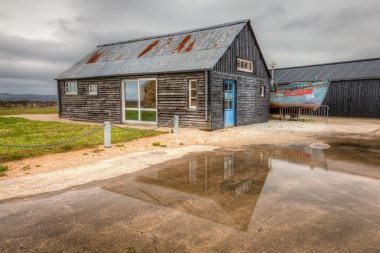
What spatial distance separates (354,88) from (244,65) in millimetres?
14098

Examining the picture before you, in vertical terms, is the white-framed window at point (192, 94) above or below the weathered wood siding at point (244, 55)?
below

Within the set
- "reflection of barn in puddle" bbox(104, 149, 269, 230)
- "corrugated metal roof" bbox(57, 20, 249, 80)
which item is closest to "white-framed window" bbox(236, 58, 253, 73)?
"corrugated metal roof" bbox(57, 20, 249, 80)

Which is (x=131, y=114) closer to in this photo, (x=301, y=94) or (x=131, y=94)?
(x=131, y=94)

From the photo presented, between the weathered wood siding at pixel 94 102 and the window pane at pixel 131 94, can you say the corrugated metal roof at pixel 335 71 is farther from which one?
the weathered wood siding at pixel 94 102

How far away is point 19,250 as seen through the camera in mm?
3248

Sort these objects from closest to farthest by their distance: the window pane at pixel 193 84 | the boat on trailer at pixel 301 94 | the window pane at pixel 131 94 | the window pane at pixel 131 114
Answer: the window pane at pixel 193 84 < the window pane at pixel 131 94 < the window pane at pixel 131 114 < the boat on trailer at pixel 301 94

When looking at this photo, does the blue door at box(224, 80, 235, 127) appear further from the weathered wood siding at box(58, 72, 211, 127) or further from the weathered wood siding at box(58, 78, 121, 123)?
the weathered wood siding at box(58, 78, 121, 123)

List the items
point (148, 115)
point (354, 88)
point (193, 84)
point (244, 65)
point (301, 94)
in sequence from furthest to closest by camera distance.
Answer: point (354, 88) < point (301, 94) < point (244, 65) < point (148, 115) < point (193, 84)

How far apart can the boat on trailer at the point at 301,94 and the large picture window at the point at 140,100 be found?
10.9 metres

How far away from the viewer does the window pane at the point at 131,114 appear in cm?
1838

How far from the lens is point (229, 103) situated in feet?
55.5

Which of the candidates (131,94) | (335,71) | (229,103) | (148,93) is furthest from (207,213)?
(335,71)

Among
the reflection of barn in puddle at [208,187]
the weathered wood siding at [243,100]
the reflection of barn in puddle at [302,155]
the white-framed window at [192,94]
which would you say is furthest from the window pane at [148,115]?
the reflection of barn in puddle at [208,187]

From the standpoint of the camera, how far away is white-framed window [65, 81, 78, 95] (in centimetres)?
2166
